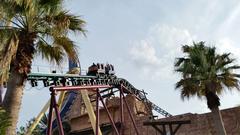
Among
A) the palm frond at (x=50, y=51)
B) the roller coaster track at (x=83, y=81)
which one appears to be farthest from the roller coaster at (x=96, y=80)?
the palm frond at (x=50, y=51)

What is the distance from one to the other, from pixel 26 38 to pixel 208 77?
9985mm

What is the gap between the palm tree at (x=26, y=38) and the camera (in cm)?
850

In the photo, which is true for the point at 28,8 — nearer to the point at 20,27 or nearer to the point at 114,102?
the point at 20,27

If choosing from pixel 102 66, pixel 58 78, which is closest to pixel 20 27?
pixel 58 78

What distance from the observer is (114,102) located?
28672 mm

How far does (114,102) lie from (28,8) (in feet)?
66.2

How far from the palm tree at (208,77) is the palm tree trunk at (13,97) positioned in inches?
387

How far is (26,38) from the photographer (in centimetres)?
916

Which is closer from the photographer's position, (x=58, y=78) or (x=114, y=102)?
(x=58, y=78)

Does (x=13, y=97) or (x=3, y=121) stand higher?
(x=13, y=97)

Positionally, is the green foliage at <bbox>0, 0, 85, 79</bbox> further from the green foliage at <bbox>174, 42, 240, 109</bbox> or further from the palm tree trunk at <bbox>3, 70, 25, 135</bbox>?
the green foliage at <bbox>174, 42, 240, 109</bbox>

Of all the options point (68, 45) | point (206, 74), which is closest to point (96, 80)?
point (206, 74)

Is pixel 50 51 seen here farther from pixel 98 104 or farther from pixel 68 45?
pixel 98 104

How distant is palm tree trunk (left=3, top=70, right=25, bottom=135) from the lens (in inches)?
318
